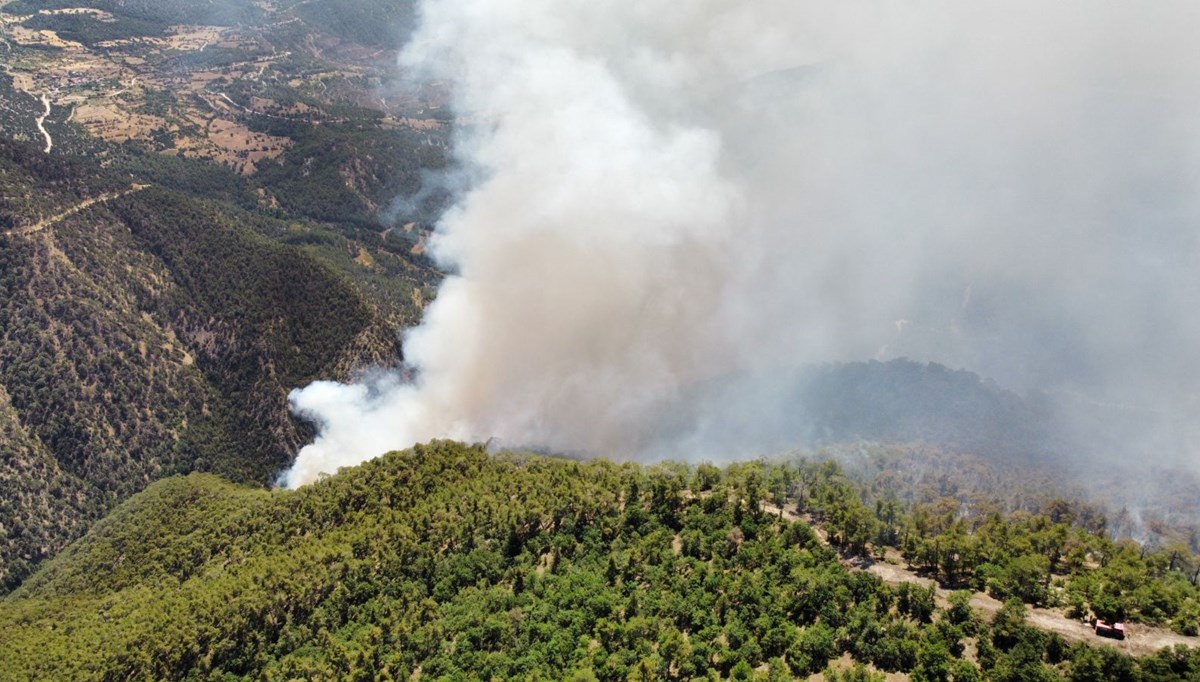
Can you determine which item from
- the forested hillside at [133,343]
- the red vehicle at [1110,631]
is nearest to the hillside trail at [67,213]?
the forested hillside at [133,343]

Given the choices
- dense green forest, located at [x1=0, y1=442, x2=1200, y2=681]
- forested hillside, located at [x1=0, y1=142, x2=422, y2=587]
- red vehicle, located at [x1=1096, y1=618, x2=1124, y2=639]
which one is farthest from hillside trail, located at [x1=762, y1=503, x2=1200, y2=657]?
forested hillside, located at [x1=0, y1=142, x2=422, y2=587]

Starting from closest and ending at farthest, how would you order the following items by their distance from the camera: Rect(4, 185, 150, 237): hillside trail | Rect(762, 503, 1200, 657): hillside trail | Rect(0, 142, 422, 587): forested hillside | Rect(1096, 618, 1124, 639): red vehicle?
Rect(762, 503, 1200, 657): hillside trail → Rect(1096, 618, 1124, 639): red vehicle → Rect(0, 142, 422, 587): forested hillside → Rect(4, 185, 150, 237): hillside trail

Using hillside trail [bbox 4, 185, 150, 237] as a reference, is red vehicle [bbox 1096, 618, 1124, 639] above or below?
below

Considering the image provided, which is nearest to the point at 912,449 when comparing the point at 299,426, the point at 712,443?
the point at 712,443

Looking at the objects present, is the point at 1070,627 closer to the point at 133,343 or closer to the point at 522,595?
the point at 522,595

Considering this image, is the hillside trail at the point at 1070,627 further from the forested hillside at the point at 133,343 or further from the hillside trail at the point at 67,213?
the hillside trail at the point at 67,213

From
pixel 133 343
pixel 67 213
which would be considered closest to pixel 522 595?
pixel 133 343

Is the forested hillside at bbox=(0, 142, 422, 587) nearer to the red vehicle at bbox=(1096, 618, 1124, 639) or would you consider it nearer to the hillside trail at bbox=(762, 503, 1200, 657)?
the hillside trail at bbox=(762, 503, 1200, 657)
